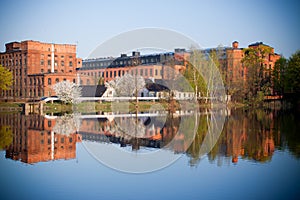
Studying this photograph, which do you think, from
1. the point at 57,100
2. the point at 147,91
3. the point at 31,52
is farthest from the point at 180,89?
the point at 31,52

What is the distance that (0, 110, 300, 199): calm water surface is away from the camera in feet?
37.2

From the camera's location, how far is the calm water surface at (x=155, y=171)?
11.3m

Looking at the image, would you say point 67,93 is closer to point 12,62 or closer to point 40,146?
point 40,146

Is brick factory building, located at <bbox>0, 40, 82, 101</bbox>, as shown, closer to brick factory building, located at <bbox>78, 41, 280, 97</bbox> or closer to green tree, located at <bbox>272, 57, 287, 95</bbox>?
brick factory building, located at <bbox>78, 41, 280, 97</bbox>

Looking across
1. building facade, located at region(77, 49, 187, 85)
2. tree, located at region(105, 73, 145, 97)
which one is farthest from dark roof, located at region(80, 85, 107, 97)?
building facade, located at region(77, 49, 187, 85)

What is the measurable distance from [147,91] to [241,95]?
1712 centimetres

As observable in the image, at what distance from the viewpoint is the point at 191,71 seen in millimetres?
60562

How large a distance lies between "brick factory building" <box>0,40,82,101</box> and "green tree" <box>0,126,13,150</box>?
50.4m

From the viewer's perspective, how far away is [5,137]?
22547 mm

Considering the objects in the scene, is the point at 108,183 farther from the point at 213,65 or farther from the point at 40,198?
the point at 213,65

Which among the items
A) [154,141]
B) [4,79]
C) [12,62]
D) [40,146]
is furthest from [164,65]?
[40,146]

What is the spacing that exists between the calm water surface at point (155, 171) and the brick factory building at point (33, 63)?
55514mm

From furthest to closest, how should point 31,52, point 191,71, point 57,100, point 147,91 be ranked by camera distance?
point 31,52 → point 147,91 → point 191,71 → point 57,100

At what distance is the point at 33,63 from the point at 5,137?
64.0m
